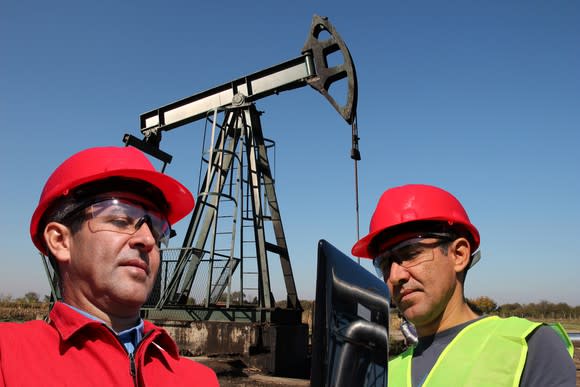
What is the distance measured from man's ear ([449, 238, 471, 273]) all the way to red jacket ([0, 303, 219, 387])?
1325mm

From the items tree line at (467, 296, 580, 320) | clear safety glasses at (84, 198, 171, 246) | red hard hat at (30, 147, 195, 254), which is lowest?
tree line at (467, 296, 580, 320)

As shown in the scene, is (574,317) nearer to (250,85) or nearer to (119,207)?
(250,85)

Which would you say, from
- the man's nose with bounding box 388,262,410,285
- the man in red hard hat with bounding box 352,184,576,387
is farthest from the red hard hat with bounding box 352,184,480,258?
the man's nose with bounding box 388,262,410,285

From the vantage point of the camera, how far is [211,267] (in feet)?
33.3

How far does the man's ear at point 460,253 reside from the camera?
7.20 ft

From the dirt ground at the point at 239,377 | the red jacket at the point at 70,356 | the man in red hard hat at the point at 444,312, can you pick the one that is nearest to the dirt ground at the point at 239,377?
the dirt ground at the point at 239,377

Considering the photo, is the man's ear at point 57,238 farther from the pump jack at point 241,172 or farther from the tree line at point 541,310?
the tree line at point 541,310

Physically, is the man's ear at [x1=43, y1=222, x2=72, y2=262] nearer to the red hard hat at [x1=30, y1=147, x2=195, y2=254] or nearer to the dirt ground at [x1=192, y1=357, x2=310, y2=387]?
the red hard hat at [x1=30, y1=147, x2=195, y2=254]

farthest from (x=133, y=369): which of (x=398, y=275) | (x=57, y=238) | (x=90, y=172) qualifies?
(x=398, y=275)

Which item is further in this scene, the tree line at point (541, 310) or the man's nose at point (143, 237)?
the tree line at point (541, 310)

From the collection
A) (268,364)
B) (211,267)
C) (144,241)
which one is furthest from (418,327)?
(211,267)

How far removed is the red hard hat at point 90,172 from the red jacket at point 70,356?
401 millimetres

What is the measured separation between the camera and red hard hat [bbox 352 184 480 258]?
224cm

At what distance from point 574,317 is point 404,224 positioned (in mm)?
57091
